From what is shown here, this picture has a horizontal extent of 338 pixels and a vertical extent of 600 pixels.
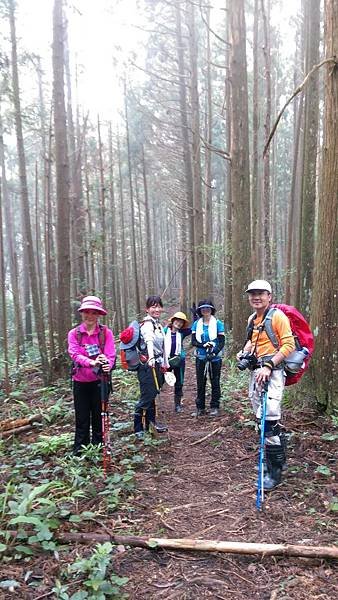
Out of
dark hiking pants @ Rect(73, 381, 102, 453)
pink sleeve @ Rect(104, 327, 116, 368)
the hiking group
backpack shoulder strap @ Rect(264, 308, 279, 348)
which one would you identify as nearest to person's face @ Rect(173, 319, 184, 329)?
the hiking group

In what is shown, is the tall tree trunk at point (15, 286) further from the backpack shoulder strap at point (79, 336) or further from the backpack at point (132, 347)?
the backpack shoulder strap at point (79, 336)

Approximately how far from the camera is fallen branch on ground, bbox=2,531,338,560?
11.1 ft

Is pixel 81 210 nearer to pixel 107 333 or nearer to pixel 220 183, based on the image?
pixel 107 333

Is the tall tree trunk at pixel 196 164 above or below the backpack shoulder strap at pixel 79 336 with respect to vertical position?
above

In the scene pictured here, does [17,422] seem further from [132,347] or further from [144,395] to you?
[132,347]

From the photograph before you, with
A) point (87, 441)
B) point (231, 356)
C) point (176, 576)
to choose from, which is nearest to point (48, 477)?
point (87, 441)

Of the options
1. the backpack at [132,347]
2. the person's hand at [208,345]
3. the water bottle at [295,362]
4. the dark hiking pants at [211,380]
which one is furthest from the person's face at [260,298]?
the dark hiking pants at [211,380]

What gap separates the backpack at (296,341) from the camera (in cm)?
467

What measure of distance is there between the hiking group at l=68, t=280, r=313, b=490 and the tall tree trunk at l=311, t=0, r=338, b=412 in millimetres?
1144

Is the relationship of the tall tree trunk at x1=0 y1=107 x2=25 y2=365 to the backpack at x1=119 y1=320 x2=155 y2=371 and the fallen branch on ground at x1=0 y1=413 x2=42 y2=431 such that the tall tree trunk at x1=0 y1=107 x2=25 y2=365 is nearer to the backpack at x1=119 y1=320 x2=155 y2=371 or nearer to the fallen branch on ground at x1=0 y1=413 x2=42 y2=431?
the fallen branch on ground at x1=0 y1=413 x2=42 y2=431

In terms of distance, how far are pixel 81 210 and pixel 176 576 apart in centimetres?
1415

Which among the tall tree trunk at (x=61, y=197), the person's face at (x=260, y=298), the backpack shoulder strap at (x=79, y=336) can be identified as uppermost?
the tall tree trunk at (x=61, y=197)

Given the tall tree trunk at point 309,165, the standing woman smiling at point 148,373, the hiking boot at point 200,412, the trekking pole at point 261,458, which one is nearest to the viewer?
the trekking pole at point 261,458

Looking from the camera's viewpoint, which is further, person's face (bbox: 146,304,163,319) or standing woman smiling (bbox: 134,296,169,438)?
person's face (bbox: 146,304,163,319)
